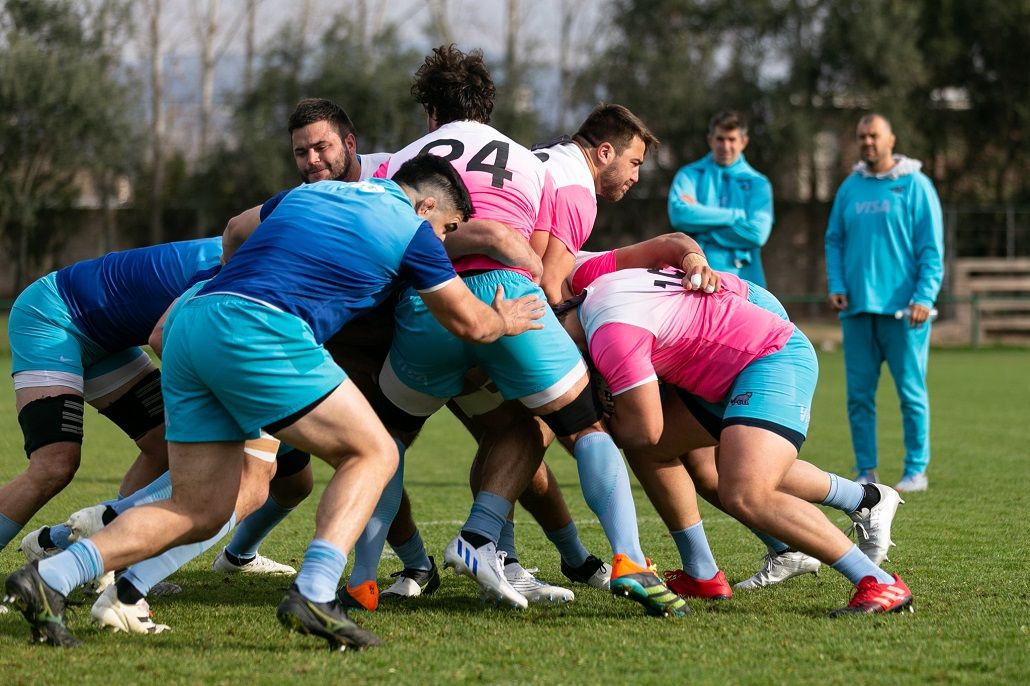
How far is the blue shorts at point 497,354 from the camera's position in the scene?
4.50 meters

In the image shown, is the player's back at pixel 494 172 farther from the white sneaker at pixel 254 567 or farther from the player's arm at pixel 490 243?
the white sneaker at pixel 254 567

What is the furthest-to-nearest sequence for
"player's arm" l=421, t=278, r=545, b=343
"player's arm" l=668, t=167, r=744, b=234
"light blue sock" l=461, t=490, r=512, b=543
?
1. "player's arm" l=668, t=167, r=744, b=234
2. "light blue sock" l=461, t=490, r=512, b=543
3. "player's arm" l=421, t=278, r=545, b=343

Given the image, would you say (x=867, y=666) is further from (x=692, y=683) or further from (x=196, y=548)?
(x=196, y=548)

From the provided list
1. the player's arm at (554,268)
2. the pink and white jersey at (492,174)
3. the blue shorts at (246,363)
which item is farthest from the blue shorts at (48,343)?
the player's arm at (554,268)

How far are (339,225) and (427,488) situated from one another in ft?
14.7

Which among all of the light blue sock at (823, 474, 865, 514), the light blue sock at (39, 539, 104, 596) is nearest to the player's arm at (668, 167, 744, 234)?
the light blue sock at (823, 474, 865, 514)

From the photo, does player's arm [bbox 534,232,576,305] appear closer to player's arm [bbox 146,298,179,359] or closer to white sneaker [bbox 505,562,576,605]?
white sneaker [bbox 505,562,576,605]

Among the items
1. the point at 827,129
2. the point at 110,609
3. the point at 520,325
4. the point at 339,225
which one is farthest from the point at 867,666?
the point at 827,129

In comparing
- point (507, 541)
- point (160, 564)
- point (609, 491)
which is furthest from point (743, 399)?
point (160, 564)

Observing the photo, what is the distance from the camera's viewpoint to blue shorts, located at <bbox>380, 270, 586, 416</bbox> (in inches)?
177

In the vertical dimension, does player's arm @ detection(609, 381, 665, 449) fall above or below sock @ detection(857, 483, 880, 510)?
above

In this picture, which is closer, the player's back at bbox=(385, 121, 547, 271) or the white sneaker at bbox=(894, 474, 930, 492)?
the player's back at bbox=(385, 121, 547, 271)

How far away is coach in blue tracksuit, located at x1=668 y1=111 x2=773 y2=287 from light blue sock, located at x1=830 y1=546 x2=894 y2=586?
4441 mm

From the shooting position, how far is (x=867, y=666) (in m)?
3.79
